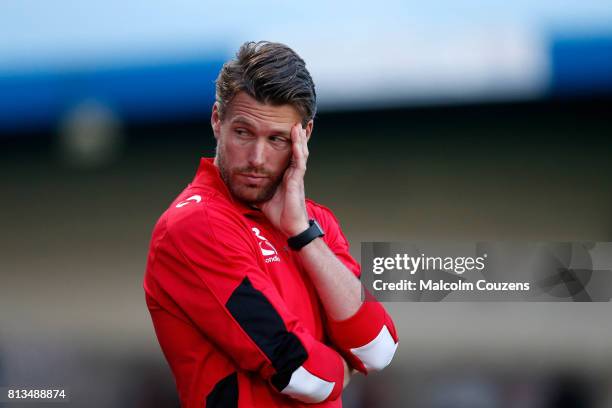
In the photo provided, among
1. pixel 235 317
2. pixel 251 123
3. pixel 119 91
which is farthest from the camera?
pixel 119 91

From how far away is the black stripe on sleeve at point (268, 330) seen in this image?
1290 mm

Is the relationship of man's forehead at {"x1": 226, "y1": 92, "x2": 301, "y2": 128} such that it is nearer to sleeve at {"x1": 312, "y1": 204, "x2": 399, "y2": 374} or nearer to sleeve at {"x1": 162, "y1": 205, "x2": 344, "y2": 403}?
sleeve at {"x1": 162, "y1": 205, "x2": 344, "y2": 403}

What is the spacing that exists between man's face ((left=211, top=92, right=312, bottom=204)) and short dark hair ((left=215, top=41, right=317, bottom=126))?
2cm

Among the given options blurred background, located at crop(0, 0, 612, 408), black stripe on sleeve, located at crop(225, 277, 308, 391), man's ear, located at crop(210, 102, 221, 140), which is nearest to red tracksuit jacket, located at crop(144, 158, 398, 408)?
black stripe on sleeve, located at crop(225, 277, 308, 391)

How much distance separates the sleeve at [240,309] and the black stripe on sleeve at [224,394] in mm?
41

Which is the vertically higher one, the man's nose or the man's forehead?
the man's forehead

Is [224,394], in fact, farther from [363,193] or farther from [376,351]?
[363,193]

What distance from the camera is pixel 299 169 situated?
149 cm

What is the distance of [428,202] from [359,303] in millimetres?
2197

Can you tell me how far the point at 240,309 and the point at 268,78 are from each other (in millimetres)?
461

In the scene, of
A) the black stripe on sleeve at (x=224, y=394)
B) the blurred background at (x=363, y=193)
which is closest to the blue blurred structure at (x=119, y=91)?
the blurred background at (x=363, y=193)

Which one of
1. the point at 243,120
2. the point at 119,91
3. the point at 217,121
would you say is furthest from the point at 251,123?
the point at 119,91

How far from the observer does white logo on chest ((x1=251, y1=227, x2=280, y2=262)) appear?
4.70 ft

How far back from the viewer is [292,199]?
1462 millimetres
